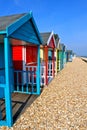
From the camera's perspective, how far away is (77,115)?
503 cm

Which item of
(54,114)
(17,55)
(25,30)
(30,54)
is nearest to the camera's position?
(54,114)

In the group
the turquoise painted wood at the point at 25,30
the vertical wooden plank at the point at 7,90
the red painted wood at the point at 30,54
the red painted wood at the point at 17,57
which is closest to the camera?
the vertical wooden plank at the point at 7,90

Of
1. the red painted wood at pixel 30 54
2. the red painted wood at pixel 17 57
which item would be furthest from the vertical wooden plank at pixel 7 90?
the red painted wood at pixel 30 54

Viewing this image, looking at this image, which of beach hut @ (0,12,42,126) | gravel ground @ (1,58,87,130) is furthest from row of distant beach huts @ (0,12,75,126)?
gravel ground @ (1,58,87,130)

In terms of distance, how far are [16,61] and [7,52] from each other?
5282 millimetres

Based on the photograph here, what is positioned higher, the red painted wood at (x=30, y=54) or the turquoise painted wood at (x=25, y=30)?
the turquoise painted wood at (x=25, y=30)

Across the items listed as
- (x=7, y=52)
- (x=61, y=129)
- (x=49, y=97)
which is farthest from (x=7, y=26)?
(x=49, y=97)

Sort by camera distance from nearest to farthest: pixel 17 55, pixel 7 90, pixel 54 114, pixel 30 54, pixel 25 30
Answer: pixel 7 90
pixel 54 114
pixel 25 30
pixel 17 55
pixel 30 54

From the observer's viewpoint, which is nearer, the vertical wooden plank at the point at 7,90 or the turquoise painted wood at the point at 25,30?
the vertical wooden plank at the point at 7,90

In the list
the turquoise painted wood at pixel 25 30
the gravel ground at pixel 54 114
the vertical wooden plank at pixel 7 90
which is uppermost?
the turquoise painted wood at pixel 25 30

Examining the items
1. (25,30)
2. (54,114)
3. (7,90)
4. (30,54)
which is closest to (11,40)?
(25,30)

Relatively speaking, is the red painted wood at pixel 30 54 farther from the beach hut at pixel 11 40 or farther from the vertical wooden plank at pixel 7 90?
the vertical wooden plank at pixel 7 90

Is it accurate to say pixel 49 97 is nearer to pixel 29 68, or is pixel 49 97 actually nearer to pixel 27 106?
pixel 27 106

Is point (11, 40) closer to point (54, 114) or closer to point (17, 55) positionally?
point (54, 114)
